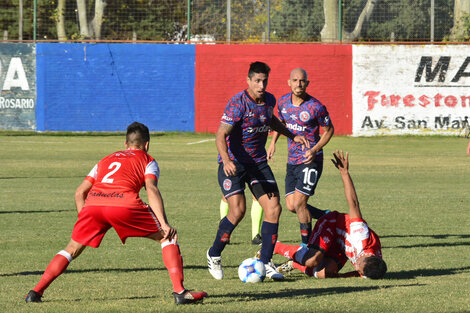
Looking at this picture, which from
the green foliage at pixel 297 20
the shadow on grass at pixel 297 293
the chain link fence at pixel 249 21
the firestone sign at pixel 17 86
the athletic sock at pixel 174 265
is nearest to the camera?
the athletic sock at pixel 174 265

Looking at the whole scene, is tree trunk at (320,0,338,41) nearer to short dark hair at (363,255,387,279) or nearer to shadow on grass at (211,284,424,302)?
short dark hair at (363,255,387,279)

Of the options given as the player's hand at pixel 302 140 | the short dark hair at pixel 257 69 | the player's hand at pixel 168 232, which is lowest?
the player's hand at pixel 168 232

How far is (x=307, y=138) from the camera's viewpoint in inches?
403

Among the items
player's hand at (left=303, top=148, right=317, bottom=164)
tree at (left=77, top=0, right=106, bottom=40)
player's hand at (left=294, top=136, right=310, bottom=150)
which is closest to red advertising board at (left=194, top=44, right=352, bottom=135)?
tree at (left=77, top=0, right=106, bottom=40)

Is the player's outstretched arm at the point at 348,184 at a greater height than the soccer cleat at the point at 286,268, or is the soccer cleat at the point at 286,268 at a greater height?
the player's outstretched arm at the point at 348,184

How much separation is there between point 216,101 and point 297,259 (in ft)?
84.8

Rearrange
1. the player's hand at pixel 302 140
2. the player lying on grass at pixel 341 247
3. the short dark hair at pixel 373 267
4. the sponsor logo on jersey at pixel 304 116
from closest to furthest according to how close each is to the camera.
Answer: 1. the short dark hair at pixel 373 267
2. the player lying on grass at pixel 341 247
3. the player's hand at pixel 302 140
4. the sponsor logo on jersey at pixel 304 116

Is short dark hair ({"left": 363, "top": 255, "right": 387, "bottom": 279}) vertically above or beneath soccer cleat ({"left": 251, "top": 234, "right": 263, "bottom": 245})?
above

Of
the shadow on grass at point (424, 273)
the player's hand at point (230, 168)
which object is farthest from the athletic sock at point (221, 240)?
the shadow on grass at point (424, 273)

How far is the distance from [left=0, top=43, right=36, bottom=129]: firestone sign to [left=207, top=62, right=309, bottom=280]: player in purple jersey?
27229 mm

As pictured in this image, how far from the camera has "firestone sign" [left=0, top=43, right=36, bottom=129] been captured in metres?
34.5

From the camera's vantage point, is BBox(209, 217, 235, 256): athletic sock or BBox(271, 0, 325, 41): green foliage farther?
BBox(271, 0, 325, 41): green foliage

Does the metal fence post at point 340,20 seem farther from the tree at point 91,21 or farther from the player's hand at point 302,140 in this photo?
the player's hand at point 302,140

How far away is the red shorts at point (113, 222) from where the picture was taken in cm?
670
